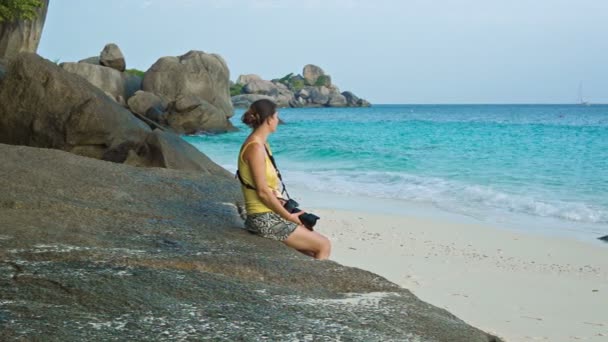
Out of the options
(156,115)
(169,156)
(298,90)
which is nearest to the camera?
(169,156)

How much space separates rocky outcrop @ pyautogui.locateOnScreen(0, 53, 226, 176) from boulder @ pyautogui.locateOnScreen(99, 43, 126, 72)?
94.4ft

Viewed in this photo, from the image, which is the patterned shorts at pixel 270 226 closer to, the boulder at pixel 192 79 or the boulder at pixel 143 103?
the boulder at pixel 143 103

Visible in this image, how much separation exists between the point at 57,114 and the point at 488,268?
21.8 ft

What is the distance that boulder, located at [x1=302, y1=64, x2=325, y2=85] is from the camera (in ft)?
413

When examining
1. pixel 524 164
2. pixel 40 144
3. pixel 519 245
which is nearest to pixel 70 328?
pixel 519 245

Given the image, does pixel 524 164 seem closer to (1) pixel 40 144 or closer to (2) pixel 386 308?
(1) pixel 40 144

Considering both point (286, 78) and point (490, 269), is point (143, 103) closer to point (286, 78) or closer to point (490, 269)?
point (490, 269)

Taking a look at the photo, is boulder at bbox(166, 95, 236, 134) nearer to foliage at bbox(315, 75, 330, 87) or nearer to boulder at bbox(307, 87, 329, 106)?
boulder at bbox(307, 87, 329, 106)

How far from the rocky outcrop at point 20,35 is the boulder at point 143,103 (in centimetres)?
819

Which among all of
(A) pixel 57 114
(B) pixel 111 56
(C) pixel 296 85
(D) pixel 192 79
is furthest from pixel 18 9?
(C) pixel 296 85

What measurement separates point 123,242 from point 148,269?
2.07ft

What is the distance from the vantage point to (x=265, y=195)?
5.34 metres

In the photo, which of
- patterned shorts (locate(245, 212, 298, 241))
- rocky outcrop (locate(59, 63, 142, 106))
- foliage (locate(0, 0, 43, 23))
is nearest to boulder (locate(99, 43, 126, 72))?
rocky outcrop (locate(59, 63, 142, 106))

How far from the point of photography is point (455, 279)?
25.3ft
